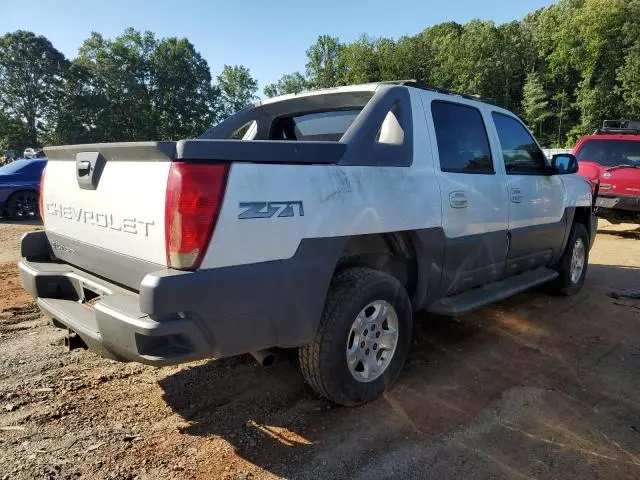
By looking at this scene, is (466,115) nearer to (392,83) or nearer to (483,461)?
(392,83)

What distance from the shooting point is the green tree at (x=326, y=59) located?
197ft

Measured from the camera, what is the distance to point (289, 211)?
2.38m

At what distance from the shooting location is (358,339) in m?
2.88

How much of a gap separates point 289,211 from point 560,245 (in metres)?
3.97

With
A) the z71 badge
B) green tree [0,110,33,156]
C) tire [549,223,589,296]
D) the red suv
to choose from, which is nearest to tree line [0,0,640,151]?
green tree [0,110,33,156]

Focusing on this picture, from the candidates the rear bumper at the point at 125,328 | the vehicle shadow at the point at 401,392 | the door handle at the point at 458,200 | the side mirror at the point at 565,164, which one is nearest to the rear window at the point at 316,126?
the door handle at the point at 458,200

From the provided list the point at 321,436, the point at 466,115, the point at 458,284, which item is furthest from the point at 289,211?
the point at 466,115

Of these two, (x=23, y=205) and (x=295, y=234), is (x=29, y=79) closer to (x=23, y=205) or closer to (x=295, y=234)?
(x=23, y=205)

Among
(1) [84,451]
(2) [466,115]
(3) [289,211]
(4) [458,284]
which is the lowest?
(1) [84,451]

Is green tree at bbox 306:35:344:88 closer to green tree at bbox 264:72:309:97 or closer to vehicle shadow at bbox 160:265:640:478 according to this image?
green tree at bbox 264:72:309:97

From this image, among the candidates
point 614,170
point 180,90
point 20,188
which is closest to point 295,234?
point 614,170

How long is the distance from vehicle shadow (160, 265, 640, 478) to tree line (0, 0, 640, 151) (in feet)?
133

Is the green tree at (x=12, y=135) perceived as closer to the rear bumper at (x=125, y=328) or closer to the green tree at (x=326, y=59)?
the green tree at (x=326, y=59)

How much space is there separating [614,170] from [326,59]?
183ft
